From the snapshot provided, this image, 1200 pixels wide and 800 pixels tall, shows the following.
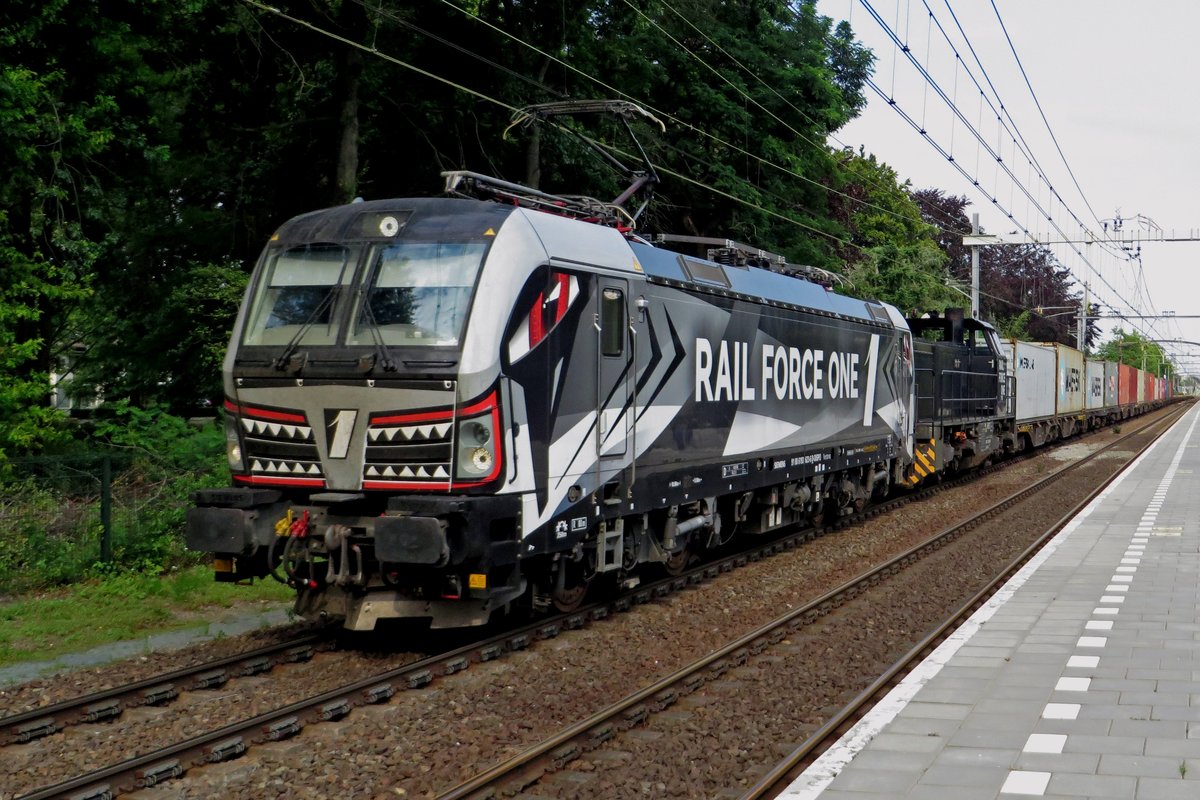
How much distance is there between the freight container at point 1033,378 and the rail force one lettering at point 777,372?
15225 mm

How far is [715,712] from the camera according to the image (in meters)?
7.78

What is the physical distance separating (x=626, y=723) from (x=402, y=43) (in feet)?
53.5

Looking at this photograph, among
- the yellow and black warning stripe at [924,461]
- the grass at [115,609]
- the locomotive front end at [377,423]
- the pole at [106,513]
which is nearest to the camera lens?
the locomotive front end at [377,423]

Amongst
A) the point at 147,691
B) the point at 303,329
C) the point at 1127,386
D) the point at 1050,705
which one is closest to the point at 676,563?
the point at 303,329

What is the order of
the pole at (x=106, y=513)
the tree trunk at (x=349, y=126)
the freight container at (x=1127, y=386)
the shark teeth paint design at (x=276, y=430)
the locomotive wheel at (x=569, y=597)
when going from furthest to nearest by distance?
the freight container at (x=1127, y=386)
the tree trunk at (x=349, y=126)
the pole at (x=106, y=513)
the locomotive wheel at (x=569, y=597)
the shark teeth paint design at (x=276, y=430)

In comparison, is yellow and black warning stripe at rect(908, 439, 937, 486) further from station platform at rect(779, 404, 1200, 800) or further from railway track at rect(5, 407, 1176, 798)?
railway track at rect(5, 407, 1176, 798)

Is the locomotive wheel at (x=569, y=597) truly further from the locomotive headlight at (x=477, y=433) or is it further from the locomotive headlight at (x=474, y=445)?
the locomotive headlight at (x=477, y=433)

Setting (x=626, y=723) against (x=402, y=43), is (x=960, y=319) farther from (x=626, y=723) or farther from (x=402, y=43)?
(x=626, y=723)

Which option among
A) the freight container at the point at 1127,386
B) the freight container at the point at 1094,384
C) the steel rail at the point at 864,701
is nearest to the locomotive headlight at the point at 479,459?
the steel rail at the point at 864,701

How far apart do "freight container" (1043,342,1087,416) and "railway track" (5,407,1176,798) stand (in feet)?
101

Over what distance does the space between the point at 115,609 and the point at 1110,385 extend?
53.5m

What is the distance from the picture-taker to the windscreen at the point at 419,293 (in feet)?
28.0

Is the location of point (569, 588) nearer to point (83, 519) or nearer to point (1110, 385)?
point (83, 519)

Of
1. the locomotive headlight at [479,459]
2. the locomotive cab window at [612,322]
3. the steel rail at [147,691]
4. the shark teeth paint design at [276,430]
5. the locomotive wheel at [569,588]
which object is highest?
the locomotive cab window at [612,322]
